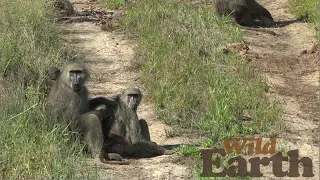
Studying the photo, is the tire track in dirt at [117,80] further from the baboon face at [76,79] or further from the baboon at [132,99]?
the baboon face at [76,79]

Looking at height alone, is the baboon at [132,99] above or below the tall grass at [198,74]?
above

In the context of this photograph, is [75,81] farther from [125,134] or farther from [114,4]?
[114,4]

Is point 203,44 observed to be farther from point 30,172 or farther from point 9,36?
point 30,172

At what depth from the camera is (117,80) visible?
10.6 meters

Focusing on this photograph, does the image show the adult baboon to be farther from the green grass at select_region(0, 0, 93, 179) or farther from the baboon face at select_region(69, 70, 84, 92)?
the green grass at select_region(0, 0, 93, 179)

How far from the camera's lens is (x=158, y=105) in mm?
9102

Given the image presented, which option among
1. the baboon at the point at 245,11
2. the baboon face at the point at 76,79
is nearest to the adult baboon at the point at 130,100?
the baboon face at the point at 76,79

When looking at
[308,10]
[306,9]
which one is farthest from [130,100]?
[306,9]

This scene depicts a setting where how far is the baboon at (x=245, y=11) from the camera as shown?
46.2 ft

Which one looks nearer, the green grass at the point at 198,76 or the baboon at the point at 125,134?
the baboon at the point at 125,134

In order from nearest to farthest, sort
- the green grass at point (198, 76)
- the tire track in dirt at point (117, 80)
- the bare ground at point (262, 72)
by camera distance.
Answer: the tire track in dirt at point (117, 80) → the bare ground at point (262, 72) → the green grass at point (198, 76)

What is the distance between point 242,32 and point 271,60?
4.29 feet

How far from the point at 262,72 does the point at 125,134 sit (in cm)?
387

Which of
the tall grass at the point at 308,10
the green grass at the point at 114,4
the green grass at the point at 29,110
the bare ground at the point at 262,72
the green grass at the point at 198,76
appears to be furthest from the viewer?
the green grass at the point at 114,4
